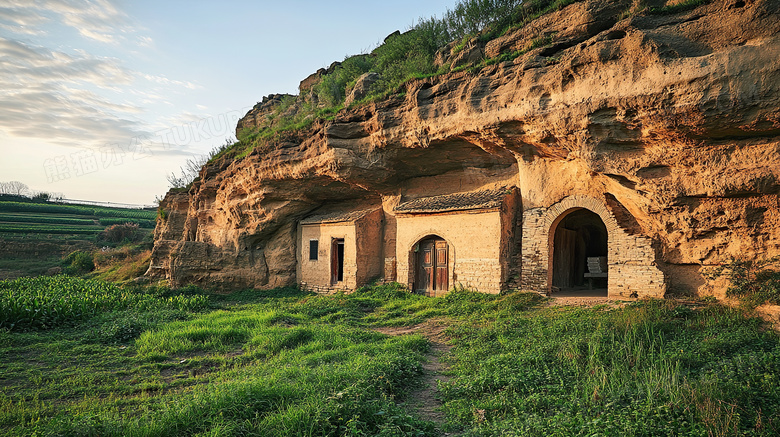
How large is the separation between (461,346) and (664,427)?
4.20 m

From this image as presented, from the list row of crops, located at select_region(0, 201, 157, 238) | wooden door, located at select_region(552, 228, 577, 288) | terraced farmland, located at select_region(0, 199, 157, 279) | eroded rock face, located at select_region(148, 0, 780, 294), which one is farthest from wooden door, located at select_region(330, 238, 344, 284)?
row of crops, located at select_region(0, 201, 157, 238)

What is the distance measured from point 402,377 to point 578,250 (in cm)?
1201

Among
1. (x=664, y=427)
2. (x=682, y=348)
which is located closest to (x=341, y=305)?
(x=682, y=348)

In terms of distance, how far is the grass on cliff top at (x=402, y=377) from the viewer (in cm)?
419

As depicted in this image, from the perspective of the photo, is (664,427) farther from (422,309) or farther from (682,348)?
(422,309)

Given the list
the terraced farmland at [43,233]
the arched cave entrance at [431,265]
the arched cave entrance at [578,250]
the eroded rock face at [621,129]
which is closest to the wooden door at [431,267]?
the arched cave entrance at [431,265]

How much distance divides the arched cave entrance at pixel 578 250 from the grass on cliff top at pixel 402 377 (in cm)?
429

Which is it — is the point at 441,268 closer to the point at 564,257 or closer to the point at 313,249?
the point at 564,257

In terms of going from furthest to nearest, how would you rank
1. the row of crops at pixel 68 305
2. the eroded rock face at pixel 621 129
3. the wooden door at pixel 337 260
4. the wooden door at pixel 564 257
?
1. the wooden door at pixel 337 260
2. the wooden door at pixel 564 257
3. the row of crops at pixel 68 305
4. the eroded rock face at pixel 621 129

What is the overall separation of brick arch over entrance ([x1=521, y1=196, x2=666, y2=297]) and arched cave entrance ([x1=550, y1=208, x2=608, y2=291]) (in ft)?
3.71

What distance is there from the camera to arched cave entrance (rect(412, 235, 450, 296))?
13.8 meters

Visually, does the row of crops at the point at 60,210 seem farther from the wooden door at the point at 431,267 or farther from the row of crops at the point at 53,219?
the wooden door at the point at 431,267

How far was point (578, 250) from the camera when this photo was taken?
52.0 ft

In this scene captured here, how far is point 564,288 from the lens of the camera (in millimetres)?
14031
